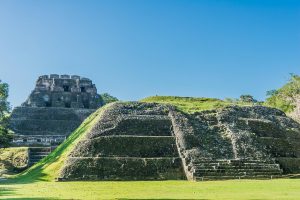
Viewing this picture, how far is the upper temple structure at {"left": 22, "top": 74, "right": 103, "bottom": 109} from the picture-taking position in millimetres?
52094

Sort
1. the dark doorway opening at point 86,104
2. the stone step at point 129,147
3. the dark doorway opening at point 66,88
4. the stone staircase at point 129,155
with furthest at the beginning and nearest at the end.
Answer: the dark doorway opening at point 66,88 < the dark doorway opening at point 86,104 < the stone step at point 129,147 < the stone staircase at point 129,155

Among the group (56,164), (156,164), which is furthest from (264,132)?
(56,164)

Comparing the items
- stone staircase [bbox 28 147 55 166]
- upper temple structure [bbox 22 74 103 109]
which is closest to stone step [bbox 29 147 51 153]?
stone staircase [bbox 28 147 55 166]

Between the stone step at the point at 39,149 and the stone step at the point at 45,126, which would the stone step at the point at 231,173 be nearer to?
the stone step at the point at 39,149

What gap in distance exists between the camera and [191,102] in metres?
36.3

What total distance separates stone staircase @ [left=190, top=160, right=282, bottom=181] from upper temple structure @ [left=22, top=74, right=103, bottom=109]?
31091 mm

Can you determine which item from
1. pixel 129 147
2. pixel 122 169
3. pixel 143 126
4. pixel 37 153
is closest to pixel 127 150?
pixel 129 147

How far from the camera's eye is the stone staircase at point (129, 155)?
23.4 meters

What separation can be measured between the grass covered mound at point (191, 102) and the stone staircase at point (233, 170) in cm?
697

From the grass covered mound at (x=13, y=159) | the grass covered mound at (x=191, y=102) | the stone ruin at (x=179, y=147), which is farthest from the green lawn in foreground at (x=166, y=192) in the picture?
the grass covered mound at (x=13, y=159)

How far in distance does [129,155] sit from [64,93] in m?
30.5

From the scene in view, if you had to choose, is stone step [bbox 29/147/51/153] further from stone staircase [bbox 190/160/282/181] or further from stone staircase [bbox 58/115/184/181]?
stone staircase [bbox 190/160/282/181]

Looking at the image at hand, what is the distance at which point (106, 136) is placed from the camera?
2580cm

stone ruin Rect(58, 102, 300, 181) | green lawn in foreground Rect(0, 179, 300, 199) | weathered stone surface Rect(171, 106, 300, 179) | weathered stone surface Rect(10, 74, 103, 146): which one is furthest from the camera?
weathered stone surface Rect(10, 74, 103, 146)
